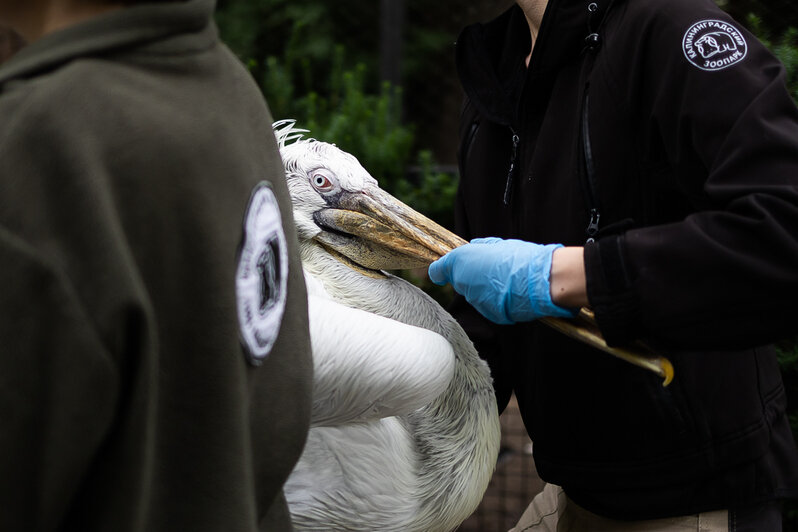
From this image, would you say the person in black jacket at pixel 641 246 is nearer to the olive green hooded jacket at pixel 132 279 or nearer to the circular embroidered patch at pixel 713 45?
the circular embroidered patch at pixel 713 45

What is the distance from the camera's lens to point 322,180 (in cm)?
223

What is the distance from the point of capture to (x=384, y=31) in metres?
5.00

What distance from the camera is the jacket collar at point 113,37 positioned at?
2.75ft

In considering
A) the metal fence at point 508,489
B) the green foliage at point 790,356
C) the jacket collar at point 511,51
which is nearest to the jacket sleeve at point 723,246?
the jacket collar at point 511,51

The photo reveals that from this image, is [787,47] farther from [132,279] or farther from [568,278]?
[132,279]

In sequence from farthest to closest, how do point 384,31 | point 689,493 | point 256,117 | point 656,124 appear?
1. point 384,31
2. point 689,493
3. point 656,124
4. point 256,117

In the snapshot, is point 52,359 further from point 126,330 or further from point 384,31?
point 384,31

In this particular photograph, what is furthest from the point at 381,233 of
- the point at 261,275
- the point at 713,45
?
the point at 261,275

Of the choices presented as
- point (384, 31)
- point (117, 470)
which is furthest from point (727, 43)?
point (384, 31)

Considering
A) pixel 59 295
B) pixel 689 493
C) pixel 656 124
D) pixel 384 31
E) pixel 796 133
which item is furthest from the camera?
pixel 384 31

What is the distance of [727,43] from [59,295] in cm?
128

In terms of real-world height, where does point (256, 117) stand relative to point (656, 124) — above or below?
above

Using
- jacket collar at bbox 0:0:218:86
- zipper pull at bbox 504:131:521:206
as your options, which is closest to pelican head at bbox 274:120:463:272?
zipper pull at bbox 504:131:521:206

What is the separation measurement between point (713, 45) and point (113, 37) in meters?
1.12
